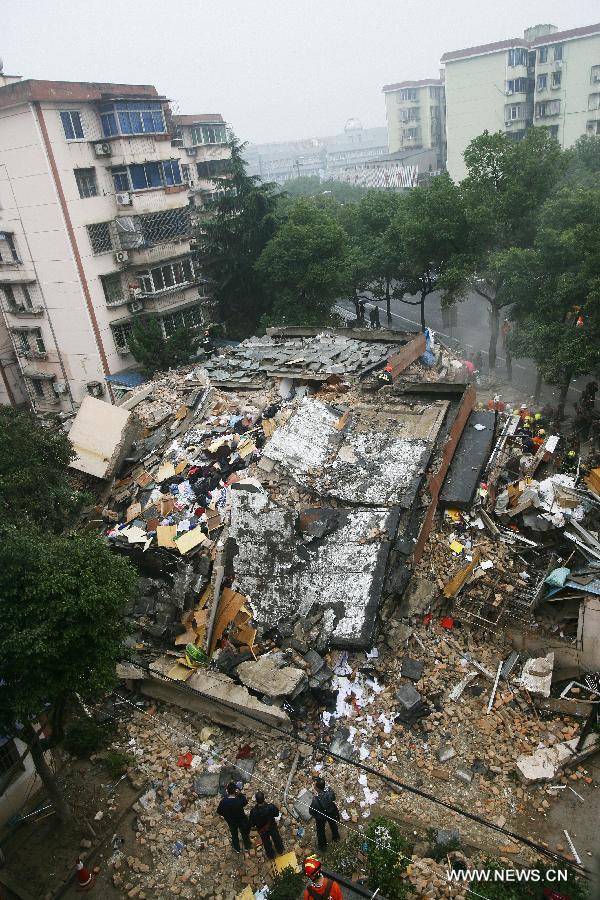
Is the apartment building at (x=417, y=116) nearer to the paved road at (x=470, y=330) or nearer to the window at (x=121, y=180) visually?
the paved road at (x=470, y=330)

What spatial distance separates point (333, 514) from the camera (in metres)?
10.9

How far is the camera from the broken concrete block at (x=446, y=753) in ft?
27.5

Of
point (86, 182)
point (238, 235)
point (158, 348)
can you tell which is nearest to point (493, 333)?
point (238, 235)

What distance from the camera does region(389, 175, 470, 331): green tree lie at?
22125mm

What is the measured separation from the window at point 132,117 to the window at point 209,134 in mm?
11090

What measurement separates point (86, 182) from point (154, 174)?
3.01 m

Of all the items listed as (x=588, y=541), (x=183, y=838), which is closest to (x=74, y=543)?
(x=183, y=838)

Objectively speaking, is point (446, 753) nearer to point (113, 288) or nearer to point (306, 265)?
point (306, 265)

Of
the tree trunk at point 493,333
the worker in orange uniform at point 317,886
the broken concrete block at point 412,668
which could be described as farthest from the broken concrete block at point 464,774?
the tree trunk at point 493,333

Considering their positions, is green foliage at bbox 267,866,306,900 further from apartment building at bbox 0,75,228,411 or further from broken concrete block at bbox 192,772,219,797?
apartment building at bbox 0,75,228,411

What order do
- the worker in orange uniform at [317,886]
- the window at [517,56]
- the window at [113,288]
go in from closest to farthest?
the worker in orange uniform at [317,886], the window at [113,288], the window at [517,56]

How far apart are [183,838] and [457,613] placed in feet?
19.0

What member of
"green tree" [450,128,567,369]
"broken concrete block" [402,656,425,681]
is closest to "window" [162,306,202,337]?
"green tree" [450,128,567,369]

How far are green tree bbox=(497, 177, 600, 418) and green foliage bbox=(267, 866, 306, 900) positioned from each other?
46.9ft
